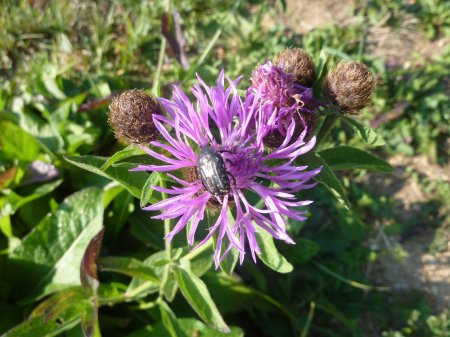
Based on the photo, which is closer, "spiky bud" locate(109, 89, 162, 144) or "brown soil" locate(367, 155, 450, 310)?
"spiky bud" locate(109, 89, 162, 144)

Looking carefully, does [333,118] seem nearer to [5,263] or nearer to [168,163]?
[168,163]

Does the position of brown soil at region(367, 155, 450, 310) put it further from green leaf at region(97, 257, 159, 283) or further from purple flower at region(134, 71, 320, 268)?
purple flower at region(134, 71, 320, 268)

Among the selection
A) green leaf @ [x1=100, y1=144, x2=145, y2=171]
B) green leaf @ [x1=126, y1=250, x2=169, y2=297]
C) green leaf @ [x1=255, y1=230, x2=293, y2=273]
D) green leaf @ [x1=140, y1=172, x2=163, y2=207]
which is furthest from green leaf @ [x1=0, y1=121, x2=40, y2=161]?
green leaf @ [x1=255, y1=230, x2=293, y2=273]

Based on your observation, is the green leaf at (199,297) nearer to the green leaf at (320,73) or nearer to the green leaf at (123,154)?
the green leaf at (123,154)

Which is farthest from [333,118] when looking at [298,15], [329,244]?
[298,15]

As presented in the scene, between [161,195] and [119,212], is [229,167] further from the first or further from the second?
[119,212]
